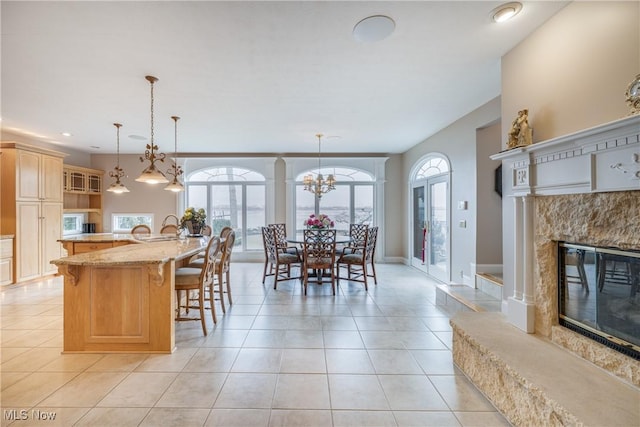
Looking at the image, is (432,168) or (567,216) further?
(432,168)

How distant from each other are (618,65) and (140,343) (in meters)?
4.02

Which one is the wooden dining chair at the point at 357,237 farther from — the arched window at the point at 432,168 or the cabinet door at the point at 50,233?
the cabinet door at the point at 50,233

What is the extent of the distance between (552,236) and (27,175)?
7.17 m

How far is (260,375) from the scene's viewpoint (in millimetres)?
2252

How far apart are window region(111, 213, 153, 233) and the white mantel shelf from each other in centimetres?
732

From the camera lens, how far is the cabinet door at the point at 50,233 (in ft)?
16.9

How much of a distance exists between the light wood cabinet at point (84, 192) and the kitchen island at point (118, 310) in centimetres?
458

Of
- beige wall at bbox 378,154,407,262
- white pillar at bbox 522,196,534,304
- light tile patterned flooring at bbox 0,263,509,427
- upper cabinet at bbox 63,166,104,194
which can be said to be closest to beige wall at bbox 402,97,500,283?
light tile patterned flooring at bbox 0,263,509,427

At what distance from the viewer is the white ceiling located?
2020 millimetres

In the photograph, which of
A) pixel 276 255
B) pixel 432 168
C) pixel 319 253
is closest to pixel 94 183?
pixel 276 255

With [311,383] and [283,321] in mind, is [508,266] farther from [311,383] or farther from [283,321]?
[283,321]

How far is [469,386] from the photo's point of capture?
2117mm

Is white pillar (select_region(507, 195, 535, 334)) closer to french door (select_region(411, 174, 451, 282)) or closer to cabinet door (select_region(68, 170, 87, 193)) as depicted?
french door (select_region(411, 174, 451, 282))

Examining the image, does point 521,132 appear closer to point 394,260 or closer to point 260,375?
point 260,375
